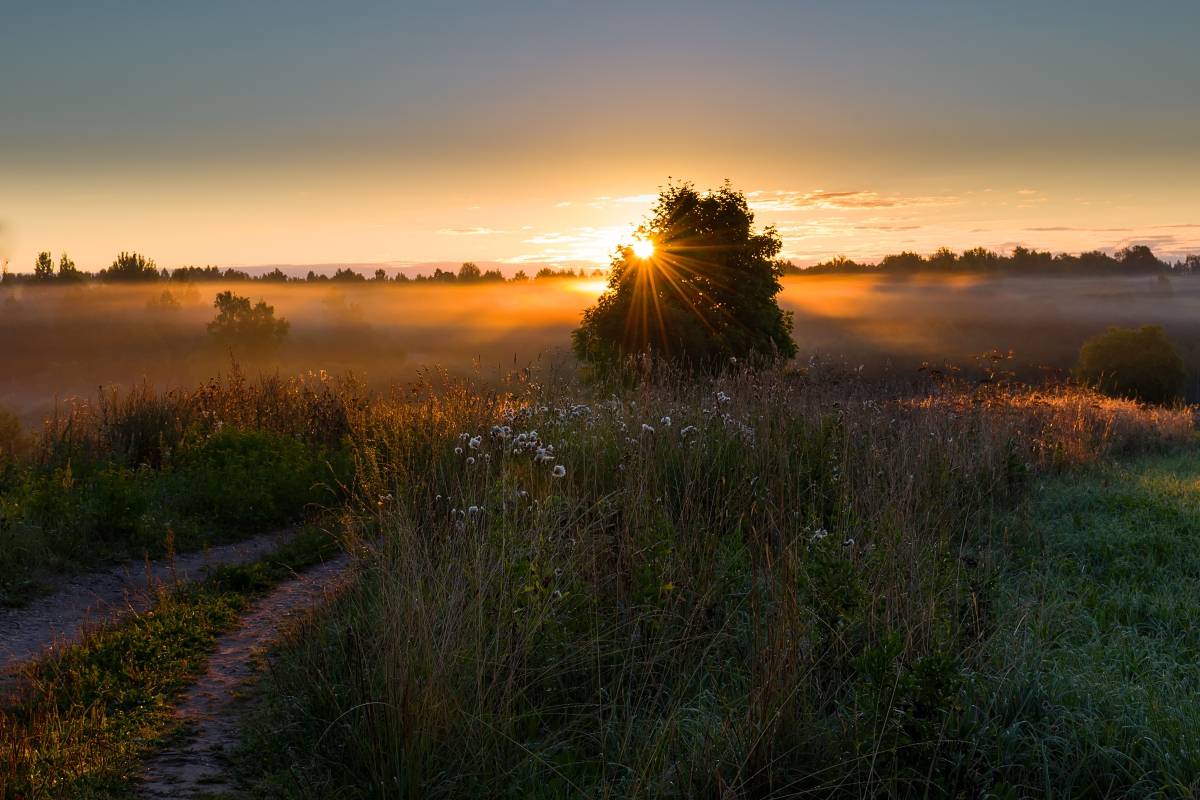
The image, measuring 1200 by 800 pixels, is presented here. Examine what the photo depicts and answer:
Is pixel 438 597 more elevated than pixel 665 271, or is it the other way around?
pixel 665 271

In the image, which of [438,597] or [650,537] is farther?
[650,537]

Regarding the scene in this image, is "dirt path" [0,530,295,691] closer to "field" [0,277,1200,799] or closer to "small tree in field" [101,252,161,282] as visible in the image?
"field" [0,277,1200,799]

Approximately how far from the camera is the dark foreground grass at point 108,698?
12.6 ft

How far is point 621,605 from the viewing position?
196 inches

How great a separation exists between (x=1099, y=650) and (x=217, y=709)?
4.84m

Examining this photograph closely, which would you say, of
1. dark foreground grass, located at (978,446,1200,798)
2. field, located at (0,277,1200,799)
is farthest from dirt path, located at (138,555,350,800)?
dark foreground grass, located at (978,446,1200,798)

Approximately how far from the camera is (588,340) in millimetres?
33594

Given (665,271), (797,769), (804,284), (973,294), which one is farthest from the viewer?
(973,294)

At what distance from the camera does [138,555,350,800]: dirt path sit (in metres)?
3.97

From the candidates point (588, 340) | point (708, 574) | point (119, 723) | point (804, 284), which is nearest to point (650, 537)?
point (708, 574)

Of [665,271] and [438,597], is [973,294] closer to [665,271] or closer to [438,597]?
[665,271]

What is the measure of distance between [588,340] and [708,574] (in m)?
28.3

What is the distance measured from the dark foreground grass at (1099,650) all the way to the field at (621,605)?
27mm

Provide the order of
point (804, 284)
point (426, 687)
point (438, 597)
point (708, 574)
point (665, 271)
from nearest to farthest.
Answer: point (426, 687) < point (438, 597) < point (708, 574) < point (665, 271) < point (804, 284)
